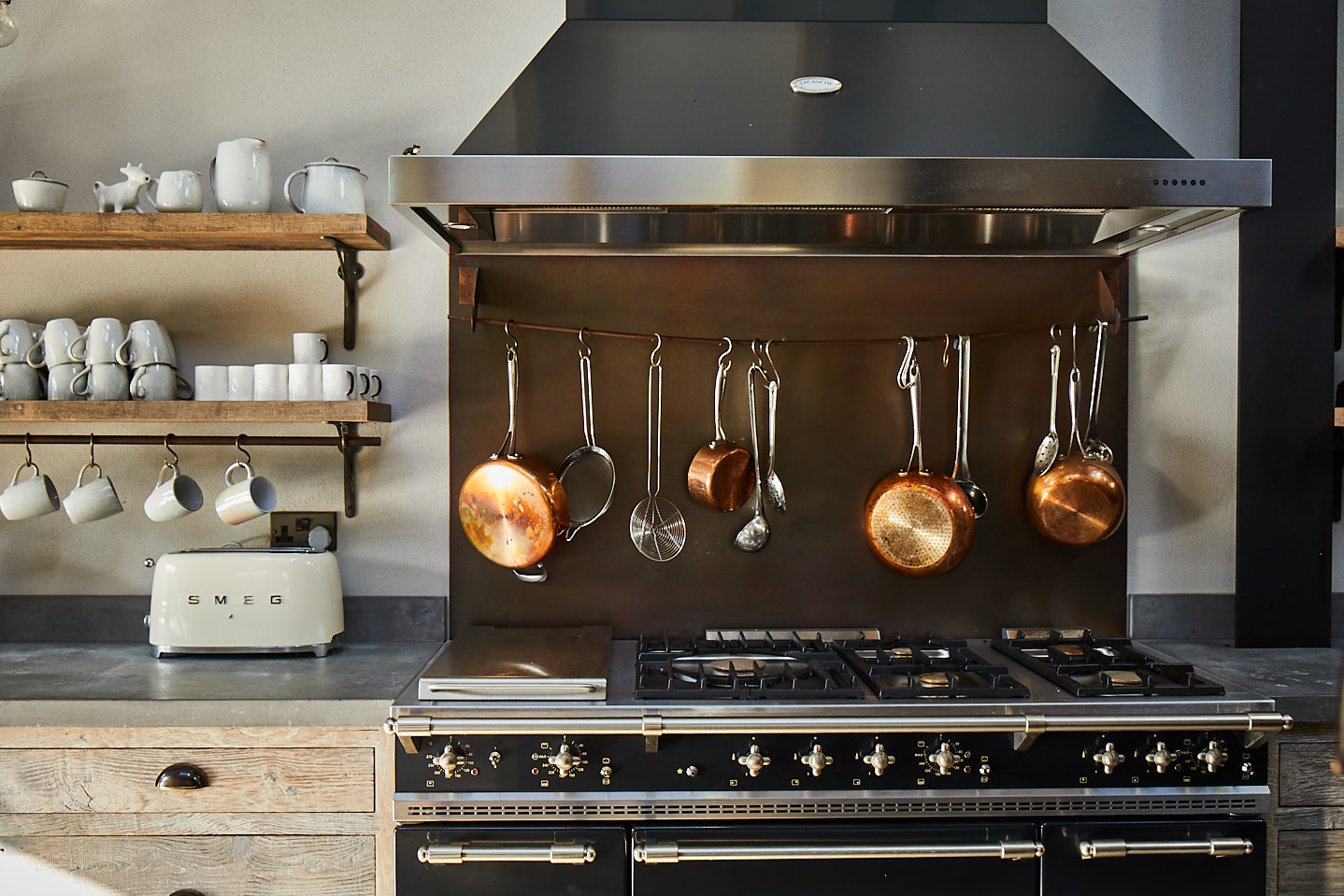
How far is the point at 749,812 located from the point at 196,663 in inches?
46.1

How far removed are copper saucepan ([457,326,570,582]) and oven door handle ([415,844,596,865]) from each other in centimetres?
62

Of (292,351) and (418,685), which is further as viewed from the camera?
(292,351)

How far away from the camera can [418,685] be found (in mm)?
1553

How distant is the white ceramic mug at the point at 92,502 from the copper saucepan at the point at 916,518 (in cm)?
167

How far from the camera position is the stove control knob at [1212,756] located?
1.52 meters

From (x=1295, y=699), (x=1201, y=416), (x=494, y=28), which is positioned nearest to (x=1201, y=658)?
(x=1295, y=699)

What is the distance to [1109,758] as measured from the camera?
1.50m

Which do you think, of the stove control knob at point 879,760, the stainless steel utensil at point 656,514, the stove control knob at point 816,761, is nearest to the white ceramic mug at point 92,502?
the stainless steel utensil at point 656,514

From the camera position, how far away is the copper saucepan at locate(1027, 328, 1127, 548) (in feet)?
6.53

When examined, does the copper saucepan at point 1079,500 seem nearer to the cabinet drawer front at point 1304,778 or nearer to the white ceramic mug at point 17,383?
the cabinet drawer front at point 1304,778

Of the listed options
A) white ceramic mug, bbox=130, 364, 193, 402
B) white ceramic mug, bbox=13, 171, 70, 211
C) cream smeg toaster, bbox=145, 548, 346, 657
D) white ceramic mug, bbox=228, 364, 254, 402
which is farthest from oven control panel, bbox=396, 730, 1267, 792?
white ceramic mug, bbox=13, 171, 70, 211

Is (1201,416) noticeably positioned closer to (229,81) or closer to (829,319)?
(829,319)

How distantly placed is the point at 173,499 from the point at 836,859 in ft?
4.90

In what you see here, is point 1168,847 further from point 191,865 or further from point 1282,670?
point 191,865
